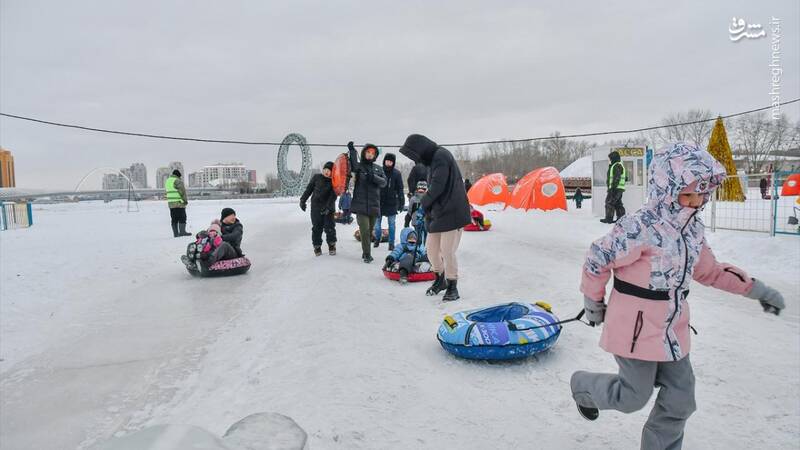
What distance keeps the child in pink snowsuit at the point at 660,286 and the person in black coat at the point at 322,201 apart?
7319mm

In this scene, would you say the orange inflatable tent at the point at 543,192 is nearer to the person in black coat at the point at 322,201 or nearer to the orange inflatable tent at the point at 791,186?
the orange inflatable tent at the point at 791,186

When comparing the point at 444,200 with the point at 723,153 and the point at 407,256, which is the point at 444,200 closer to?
→ the point at 407,256

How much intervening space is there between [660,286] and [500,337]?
1.67m

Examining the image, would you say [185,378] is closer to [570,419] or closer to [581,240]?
[570,419]

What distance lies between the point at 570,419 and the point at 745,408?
122 cm

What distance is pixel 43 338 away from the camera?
5.26 metres

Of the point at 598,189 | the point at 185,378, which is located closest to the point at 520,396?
the point at 185,378

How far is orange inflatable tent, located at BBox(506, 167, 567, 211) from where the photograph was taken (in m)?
19.3

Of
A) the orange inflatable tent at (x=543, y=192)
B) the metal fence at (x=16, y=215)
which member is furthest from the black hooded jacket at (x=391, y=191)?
the metal fence at (x=16, y=215)

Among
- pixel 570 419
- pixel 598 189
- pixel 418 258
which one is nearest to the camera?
pixel 570 419

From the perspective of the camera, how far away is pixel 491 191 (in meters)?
23.0

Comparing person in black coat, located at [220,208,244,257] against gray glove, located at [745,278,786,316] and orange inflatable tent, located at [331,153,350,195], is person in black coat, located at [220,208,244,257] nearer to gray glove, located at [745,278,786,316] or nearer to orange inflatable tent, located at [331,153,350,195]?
orange inflatable tent, located at [331,153,350,195]

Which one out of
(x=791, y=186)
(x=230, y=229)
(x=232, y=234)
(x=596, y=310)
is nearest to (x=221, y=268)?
(x=232, y=234)

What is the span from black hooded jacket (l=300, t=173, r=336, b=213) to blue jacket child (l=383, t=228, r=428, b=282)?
7.70 ft
